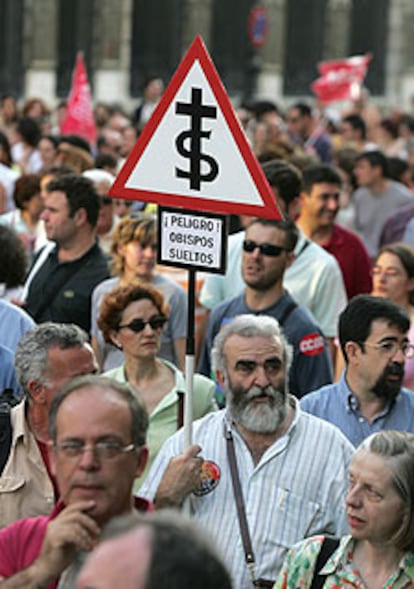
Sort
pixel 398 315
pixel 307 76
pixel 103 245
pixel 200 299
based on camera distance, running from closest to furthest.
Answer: pixel 398 315, pixel 200 299, pixel 103 245, pixel 307 76

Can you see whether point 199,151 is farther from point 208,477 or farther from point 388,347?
point 388,347

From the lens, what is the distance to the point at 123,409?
434 centimetres

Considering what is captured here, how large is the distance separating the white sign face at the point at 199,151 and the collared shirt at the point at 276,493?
82 centimetres

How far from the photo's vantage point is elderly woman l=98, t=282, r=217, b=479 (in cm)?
682

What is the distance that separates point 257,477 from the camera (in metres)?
5.56

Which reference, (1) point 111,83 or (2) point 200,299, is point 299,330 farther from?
(1) point 111,83

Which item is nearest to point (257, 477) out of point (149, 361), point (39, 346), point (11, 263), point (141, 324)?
point (39, 346)

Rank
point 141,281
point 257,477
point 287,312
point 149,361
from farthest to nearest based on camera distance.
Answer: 1. point 141,281
2. point 287,312
3. point 149,361
4. point 257,477

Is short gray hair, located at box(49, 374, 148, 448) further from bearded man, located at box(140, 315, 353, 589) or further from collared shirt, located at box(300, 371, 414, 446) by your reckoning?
collared shirt, located at box(300, 371, 414, 446)

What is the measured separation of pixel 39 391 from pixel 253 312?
7.91 ft

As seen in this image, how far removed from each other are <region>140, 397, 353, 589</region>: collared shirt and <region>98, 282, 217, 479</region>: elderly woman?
3.57 feet

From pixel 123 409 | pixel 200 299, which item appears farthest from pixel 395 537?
pixel 200 299

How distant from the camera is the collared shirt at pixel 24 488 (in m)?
5.43

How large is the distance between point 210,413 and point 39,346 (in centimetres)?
70
